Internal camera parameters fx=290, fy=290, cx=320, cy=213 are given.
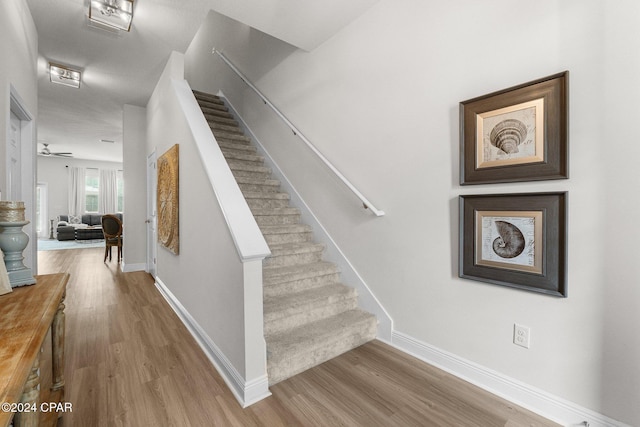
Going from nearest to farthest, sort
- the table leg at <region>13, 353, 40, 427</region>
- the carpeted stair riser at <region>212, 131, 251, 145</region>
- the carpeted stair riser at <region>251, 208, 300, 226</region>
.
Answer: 1. the table leg at <region>13, 353, 40, 427</region>
2. the carpeted stair riser at <region>251, 208, 300, 226</region>
3. the carpeted stair riser at <region>212, 131, 251, 145</region>

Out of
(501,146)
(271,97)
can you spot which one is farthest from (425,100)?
(271,97)

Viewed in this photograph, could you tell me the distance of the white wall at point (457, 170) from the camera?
1.33 metres

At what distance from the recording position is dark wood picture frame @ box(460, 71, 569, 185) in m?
1.47

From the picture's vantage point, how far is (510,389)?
1.68m

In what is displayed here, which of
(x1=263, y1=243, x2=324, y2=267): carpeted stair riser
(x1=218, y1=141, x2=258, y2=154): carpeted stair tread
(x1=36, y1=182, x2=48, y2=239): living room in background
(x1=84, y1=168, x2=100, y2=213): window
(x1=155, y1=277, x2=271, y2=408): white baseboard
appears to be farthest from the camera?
(x1=84, y1=168, x2=100, y2=213): window

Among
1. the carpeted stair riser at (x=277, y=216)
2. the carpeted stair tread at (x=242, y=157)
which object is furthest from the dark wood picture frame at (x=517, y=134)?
the carpeted stair tread at (x=242, y=157)

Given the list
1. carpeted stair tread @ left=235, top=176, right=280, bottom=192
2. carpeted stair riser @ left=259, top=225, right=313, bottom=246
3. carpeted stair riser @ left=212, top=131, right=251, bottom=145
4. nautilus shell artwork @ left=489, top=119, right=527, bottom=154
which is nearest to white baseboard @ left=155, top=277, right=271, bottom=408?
carpeted stair riser @ left=259, top=225, right=313, bottom=246

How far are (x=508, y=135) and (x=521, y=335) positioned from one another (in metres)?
1.13

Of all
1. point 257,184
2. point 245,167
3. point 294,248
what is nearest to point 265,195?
point 257,184

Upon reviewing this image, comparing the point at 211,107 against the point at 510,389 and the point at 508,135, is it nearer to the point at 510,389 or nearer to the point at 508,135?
the point at 508,135

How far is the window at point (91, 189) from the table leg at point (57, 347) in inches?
458

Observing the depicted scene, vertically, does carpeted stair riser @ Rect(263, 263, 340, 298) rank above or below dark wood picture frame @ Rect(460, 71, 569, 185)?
below

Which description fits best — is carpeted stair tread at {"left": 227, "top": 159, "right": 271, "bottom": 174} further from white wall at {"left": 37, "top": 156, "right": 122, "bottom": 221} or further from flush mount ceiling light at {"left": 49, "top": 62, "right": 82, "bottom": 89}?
white wall at {"left": 37, "top": 156, "right": 122, "bottom": 221}

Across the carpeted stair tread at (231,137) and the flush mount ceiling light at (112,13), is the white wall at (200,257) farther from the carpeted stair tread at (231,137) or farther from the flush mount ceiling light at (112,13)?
the carpeted stair tread at (231,137)
